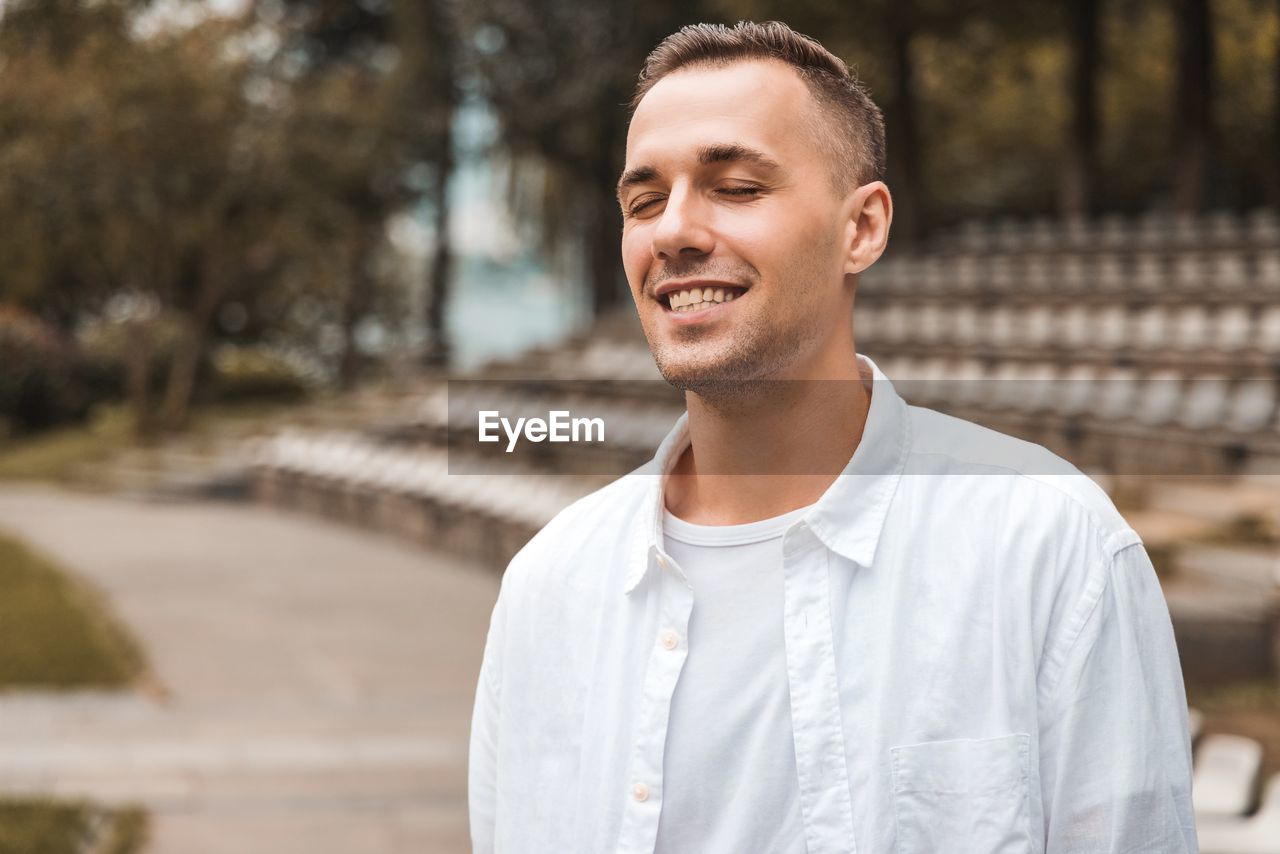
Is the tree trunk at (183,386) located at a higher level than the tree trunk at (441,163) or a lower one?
lower

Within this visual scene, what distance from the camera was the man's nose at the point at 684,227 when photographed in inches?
56.6

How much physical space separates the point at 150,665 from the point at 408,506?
459 centimetres

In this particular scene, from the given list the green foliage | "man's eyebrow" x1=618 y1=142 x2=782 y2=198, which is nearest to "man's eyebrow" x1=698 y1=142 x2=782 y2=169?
"man's eyebrow" x1=618 y1=142 x2=782 y2=198

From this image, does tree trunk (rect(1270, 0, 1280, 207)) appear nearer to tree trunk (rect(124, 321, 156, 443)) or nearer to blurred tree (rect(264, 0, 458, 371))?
blurred tree (rect(264, 0, 458, 371))

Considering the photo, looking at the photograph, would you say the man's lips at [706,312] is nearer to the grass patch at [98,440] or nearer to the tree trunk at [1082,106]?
the tree trunk at [1082,106]

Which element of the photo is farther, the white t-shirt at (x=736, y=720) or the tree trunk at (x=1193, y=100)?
the tree trunk at (x=1193, y=100)

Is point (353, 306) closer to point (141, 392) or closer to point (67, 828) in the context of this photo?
point (141, 392)

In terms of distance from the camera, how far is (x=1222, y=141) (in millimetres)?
17609

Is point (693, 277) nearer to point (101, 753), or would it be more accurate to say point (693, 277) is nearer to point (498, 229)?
point (101, 753)

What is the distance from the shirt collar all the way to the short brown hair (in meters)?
0.23

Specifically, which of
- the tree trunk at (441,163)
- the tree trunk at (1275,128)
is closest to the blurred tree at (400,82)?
the tree trunk at (441,163)

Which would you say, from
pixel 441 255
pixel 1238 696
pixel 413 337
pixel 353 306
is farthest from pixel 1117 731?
pixel 413 337

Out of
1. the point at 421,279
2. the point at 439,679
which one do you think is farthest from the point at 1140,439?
the point at 421,279

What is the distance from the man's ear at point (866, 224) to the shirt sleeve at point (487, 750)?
587 millimetres
